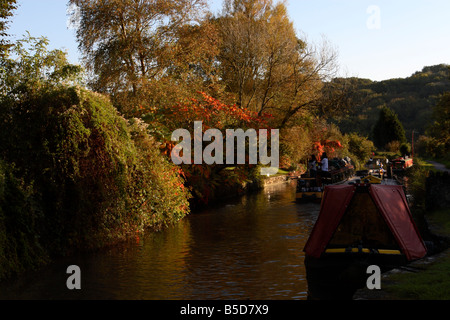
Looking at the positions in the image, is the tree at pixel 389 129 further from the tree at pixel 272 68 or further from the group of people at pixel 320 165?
the group of people at pixel 320 165

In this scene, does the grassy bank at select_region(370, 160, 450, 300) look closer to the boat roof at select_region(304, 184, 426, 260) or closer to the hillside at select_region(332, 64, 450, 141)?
the boat roof at select_region(304, 184, 426, 260)

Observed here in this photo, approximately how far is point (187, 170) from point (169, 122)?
2.40 metres

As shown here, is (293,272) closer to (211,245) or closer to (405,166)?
(211,245)

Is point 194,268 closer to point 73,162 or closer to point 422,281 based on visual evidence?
point 73,162

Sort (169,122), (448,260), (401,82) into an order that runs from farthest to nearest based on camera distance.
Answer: (401,82), (169,122), (448,260)

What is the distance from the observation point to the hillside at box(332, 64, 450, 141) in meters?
Answer: 101

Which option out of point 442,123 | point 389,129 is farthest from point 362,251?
point 389,129

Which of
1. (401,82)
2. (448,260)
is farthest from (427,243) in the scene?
(401,82)

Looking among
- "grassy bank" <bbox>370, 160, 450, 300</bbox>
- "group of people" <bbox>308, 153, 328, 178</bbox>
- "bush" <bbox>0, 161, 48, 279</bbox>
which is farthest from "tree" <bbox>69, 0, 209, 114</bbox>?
"grassy bank" <bbox>370, 160, 450, 300</bbox>

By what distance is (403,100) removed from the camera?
117 meters

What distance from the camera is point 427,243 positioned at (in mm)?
13180

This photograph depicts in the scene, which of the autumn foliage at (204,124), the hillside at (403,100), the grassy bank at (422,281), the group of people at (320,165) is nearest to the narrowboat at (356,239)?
the grassy bank at (422,281)

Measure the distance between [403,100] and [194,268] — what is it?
370 feet

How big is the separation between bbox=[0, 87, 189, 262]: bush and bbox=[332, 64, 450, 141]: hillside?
76.5m
